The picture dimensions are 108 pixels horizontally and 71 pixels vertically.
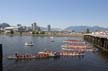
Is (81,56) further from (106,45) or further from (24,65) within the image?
(24,65)

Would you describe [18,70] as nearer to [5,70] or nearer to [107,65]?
[5,70]

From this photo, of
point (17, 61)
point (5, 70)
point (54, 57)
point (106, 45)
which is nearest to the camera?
point (5, 70)

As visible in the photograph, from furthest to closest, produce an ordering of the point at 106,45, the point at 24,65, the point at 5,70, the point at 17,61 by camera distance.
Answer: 1. the point at 106,45
2. the point at 17,61
3. the point at 24,65
4. the point at 5,70

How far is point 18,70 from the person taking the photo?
52844mm

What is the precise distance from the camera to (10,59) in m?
67.2

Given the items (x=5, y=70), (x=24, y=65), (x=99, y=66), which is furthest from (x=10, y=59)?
(x=99, y=66)

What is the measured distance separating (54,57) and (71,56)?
6614 mm

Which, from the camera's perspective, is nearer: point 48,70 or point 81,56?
point 48,70

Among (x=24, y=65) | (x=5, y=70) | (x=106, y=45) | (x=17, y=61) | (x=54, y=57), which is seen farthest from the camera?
(x=106, y=45)

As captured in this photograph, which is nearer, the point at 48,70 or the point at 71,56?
the point at 48,70

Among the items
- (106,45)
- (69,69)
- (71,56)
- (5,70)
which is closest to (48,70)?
(69,69)

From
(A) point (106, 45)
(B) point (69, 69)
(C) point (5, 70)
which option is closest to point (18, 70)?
(C) point (5, 70)

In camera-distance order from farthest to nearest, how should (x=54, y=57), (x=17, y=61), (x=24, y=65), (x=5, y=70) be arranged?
(x=54, y=57) < (x=17, y=61) < (x=24, y=65) < (x=5, y=70)

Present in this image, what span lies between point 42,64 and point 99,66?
13.8 metres
